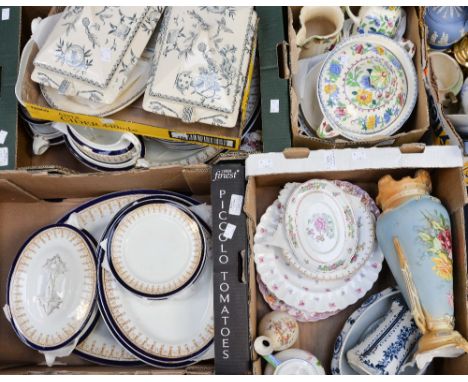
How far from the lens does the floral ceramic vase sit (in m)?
0.74

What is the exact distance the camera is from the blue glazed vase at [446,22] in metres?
1.00

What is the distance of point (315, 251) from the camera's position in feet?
2.69

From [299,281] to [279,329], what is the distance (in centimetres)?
9

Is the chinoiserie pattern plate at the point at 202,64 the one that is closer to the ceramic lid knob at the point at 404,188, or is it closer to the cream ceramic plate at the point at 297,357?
the ceramic lid knob at the point at 404,188

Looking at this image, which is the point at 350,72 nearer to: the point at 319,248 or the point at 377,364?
the point at 319,248

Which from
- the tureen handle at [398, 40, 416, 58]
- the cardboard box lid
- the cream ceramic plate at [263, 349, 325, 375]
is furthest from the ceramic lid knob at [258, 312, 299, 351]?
the tureen handle at [398, 40, 416, 58]

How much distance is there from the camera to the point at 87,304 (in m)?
0.87

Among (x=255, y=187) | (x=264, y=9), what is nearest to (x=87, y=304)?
(x=255, y=187)

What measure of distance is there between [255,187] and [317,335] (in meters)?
0.30

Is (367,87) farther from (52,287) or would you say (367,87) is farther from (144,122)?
(52,287)

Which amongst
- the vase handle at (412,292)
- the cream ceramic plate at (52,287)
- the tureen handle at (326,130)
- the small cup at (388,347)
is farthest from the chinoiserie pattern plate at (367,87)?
the cream ceramic plate at (52,287)

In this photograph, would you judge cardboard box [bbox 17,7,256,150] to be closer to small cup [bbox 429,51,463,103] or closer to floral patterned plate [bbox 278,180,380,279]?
floral patterned plate [bbox 278,180,380,279]

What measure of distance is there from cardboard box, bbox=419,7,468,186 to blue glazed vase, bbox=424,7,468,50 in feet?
0.26

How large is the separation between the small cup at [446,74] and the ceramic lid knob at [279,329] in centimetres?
58
